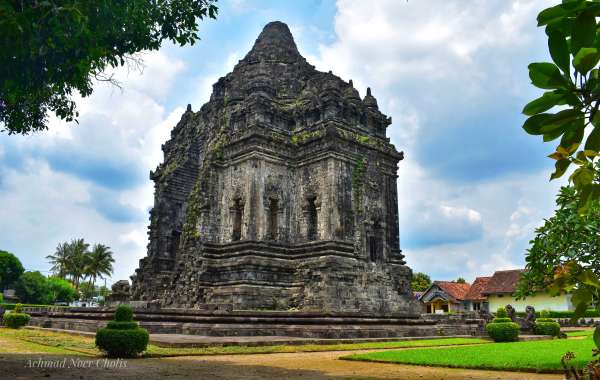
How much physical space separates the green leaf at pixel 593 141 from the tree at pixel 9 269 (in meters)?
66.7

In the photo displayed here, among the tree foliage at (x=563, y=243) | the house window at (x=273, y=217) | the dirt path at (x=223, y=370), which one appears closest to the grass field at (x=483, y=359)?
the dirt path at (x=223, y=370)

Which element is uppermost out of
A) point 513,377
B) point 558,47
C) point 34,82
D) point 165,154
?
point 165,154

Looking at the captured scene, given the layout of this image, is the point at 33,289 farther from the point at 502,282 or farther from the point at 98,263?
the point at 502,282

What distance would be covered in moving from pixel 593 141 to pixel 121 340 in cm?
997

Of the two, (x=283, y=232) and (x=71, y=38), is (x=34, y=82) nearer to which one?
(x=71, y=38)

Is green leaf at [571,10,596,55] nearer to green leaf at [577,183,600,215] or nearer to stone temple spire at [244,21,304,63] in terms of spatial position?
green leaf at [577,183,600,215]

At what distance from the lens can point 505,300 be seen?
147 feet

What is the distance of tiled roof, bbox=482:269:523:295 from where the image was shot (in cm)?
4419

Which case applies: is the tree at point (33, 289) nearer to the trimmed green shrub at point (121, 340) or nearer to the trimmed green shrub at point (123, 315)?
the trimmed green shrub at point (123, 315)

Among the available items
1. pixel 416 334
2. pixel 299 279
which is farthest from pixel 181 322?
pixel 416 334

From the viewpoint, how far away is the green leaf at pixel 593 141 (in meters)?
1.76

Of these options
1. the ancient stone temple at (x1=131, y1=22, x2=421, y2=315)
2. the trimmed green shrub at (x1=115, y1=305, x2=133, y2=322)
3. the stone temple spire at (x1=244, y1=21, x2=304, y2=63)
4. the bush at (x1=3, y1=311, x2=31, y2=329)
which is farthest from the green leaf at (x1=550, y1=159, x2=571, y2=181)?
the stone temple spire at (x1=244, y1=21, x2=304, y2=63)

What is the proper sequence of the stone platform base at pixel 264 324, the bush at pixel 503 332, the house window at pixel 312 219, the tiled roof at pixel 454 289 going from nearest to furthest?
the stone platform base at pixel 264 324, the bush at pixel 503 332, the house window at pixel 312 219, the tiled roof at pixel 454 289

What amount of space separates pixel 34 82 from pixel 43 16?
1.68 metres
